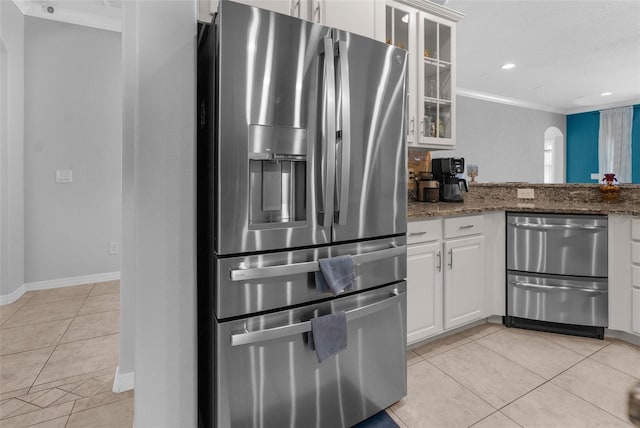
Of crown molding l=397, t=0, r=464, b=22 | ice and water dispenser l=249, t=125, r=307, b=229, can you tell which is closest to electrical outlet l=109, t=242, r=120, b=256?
ice and water dispenser l=249, t=125, r=307, b=229

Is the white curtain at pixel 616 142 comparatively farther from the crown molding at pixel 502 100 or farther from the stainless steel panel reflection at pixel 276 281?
the stainless steel panel reflection at pixel 276 281

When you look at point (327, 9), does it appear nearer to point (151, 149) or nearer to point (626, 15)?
point (151, 149)

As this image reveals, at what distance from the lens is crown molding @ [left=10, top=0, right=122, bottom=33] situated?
3.41m

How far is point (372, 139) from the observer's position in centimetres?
154

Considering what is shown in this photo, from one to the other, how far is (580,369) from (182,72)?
2730 millimetres

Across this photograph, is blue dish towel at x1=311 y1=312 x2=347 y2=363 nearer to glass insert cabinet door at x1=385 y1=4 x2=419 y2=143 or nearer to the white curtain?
glass insert cabinet door at x1=385 y1=4 x2=419 y2=143

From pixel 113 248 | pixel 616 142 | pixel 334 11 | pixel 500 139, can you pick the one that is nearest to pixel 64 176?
pixel 113 248

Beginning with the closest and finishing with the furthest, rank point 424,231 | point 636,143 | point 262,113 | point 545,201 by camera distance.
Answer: point 262,113 < point 424,231 < point 545,201 < point 636,143

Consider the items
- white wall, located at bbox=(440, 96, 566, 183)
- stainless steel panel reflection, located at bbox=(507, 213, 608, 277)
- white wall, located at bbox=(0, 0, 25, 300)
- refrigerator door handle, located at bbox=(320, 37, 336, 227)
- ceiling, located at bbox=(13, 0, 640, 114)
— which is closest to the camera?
refrigerator door handle, located at bbox=(320, 37, 336, 227)

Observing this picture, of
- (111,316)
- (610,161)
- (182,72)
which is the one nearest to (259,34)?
(182,72)

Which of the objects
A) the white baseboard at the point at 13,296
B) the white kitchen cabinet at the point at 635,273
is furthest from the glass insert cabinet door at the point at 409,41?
the white baseboard at the point at 13,296

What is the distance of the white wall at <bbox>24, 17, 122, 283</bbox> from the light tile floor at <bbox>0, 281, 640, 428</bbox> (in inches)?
41.7

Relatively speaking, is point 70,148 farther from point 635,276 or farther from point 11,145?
point 635,276

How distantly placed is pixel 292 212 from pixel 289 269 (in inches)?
9.3
